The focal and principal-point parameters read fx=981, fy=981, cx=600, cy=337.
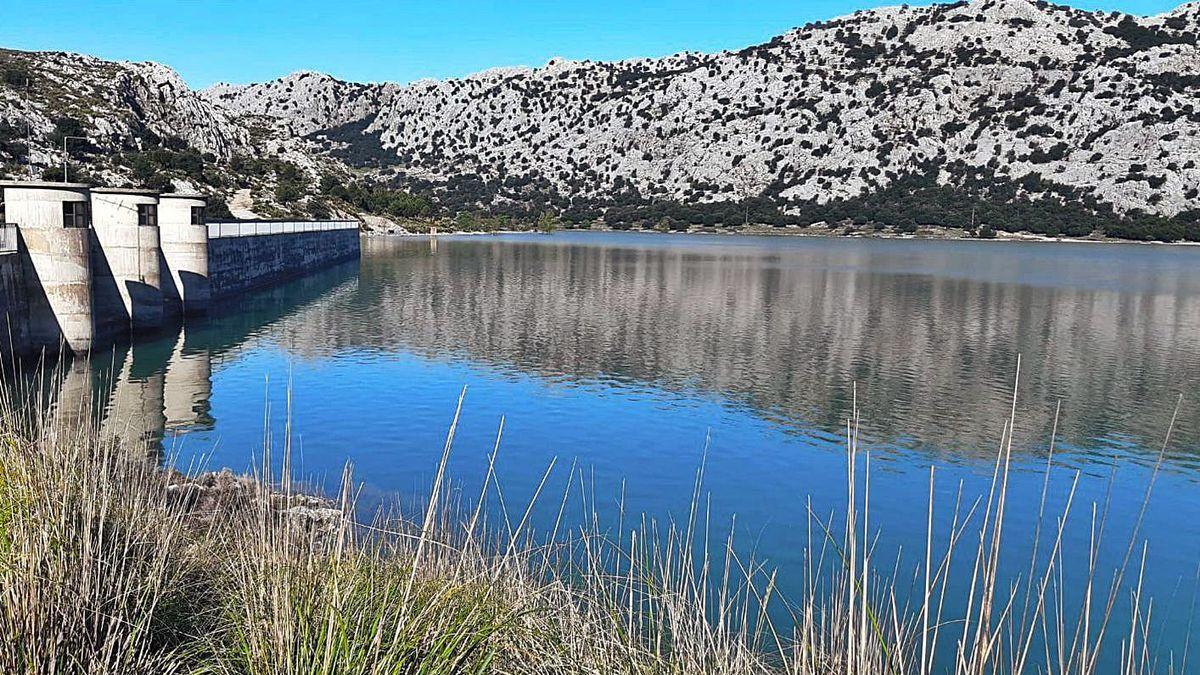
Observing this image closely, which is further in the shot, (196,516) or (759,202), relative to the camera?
(759,202)

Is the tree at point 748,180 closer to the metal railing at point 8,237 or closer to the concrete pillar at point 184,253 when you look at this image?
the concrete pillar at point 184,253

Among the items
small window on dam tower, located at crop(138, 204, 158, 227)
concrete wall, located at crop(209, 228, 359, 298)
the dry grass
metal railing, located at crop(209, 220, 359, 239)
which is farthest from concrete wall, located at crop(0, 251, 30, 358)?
the dry grass

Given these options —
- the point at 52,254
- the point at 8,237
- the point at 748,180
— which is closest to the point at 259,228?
the point at 52,254

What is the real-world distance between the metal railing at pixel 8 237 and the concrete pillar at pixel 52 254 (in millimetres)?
235

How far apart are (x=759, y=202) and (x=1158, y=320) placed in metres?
90.3

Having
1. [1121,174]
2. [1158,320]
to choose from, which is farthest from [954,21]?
[1158,320]

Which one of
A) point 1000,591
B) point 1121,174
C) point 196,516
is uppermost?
point 1121,174

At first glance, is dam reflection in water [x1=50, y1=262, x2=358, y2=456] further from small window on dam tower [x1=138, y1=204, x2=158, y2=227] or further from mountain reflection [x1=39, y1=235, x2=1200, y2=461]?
small window on dam tower [x1=138, y1=204, x2=158, y2=227]

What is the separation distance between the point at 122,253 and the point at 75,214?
3.40 m

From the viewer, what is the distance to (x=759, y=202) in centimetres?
12256

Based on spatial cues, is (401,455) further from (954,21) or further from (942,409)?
(954,21)

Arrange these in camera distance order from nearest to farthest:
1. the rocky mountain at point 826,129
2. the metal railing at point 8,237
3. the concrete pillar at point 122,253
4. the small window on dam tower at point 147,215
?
the metal railing at point 8,237 → the concrete pillar at point 122,253 → the small window on dam tower at point 147,215 → the rocky mountain at point 826,129

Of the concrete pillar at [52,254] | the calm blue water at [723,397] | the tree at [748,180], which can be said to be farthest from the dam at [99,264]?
the tree at [748,180]

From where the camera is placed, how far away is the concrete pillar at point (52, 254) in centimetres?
1992
